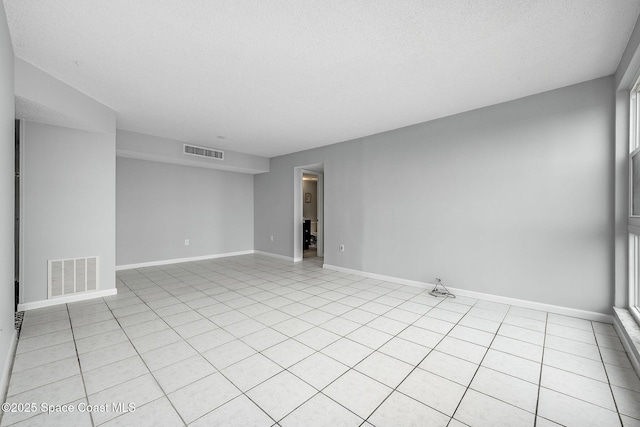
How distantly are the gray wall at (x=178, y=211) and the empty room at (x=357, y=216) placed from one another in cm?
78

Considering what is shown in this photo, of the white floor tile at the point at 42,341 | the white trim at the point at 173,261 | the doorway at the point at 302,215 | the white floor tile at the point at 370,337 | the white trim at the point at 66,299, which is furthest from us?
the doorway at the point at 302,215

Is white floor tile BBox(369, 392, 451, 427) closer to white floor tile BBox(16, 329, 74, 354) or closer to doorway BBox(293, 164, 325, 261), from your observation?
white floor tile BBox(16, 329, 74, 354)

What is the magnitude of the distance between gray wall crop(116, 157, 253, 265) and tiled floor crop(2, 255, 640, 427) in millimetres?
2419

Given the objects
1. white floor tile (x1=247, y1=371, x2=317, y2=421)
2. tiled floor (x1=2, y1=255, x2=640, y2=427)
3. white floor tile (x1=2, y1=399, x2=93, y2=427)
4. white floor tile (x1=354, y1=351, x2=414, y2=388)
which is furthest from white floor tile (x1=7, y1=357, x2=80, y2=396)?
white floor tile (x1=354, y1=351, x2=414, y2=388)

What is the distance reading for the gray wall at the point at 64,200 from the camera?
3219mm

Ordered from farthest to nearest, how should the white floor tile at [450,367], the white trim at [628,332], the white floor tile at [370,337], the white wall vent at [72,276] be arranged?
the white wall vent at [72,276] → the white floor tile at [370,337] → the white trim at [628,332] → the white floor tile at [450,367]

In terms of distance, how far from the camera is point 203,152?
572 cm

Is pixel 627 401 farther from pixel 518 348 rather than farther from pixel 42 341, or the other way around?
pixel 42 341

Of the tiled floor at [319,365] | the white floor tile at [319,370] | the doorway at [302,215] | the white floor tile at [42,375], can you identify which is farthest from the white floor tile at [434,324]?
the doorway at [302,215]

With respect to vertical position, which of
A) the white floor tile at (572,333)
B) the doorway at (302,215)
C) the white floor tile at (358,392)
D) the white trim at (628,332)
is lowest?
the white floor tile at (358,392)

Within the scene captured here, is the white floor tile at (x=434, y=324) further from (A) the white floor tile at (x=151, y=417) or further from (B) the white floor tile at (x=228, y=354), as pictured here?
(A) the white floor tile at (x=151, y=417)

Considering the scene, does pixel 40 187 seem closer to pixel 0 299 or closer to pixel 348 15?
pixel 0 299

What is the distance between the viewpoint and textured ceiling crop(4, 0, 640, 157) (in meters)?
1.86

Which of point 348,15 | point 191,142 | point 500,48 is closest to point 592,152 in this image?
point 500,48
